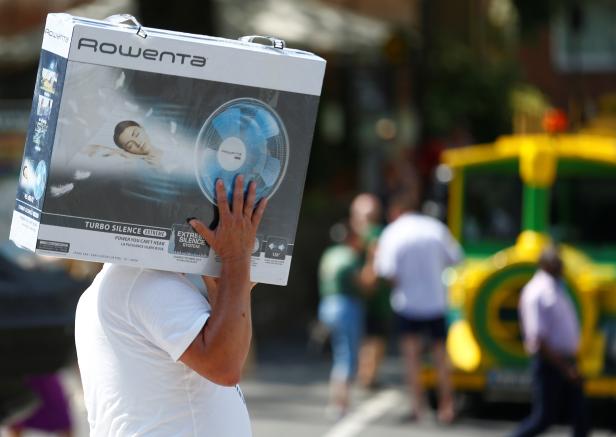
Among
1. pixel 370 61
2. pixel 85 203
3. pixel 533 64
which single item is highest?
pixel 533 64

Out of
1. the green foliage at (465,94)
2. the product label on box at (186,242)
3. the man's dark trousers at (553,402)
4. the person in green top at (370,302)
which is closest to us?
the product label on box at (186,242)

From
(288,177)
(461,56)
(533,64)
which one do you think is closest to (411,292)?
(288,177)

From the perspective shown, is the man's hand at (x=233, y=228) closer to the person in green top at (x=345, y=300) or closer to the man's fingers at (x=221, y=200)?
the man's fingers at (x=221, y=200)

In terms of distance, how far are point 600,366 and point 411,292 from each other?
5.44 feet

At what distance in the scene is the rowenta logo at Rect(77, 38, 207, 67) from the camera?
3.18 metres

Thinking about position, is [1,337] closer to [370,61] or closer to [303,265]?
[303,265]

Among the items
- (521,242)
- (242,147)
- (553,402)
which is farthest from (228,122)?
(521,242)

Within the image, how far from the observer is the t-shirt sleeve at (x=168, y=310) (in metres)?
3.21

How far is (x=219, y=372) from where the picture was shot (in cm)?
322

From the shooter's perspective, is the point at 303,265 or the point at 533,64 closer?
the point at 303,265

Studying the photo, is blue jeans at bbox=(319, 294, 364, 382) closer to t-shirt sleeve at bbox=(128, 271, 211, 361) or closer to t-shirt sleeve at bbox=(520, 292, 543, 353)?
t-shirt sleeve at bbox=(520, 292, 543, 353)

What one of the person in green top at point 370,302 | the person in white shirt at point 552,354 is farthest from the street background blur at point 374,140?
the person in white shirt at point 552,354

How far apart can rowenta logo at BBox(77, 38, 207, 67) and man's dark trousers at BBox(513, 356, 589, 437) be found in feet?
18.3

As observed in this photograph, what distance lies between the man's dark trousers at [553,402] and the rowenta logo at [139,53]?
5586 mm
